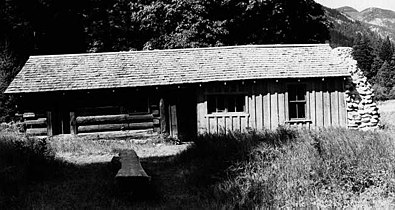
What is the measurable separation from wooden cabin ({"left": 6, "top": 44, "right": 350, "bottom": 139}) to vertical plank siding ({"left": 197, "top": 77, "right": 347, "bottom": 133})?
0.04 metres

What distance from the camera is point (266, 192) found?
8242 millimetres

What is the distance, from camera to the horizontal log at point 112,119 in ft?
64.1

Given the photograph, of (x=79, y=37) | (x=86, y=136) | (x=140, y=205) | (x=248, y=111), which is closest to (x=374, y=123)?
(x=248, y=111)

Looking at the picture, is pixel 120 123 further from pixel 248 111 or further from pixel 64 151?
pixel 248 111

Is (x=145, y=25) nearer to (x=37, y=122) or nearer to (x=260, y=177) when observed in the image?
Answer: (x=37, y=122)

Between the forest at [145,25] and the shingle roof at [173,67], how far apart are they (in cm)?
623

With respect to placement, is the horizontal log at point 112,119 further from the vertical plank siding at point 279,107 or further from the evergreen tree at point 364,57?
the evergreen tree at point 364,57

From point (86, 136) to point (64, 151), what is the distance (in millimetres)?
2597

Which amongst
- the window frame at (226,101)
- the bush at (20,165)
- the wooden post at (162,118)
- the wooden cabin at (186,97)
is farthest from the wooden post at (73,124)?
the bush at (20,165)

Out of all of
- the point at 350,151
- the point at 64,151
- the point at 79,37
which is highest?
the point at 79,37

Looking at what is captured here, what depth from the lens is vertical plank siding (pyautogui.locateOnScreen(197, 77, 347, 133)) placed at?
19312mm

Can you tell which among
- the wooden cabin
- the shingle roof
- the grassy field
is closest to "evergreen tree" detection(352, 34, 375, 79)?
the shingle roof

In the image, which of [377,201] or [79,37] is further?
[79,37]

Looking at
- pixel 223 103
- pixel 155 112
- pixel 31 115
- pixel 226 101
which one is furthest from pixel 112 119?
pixel 226 101
